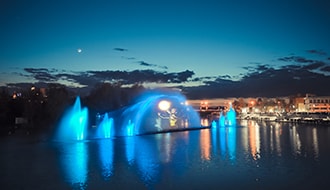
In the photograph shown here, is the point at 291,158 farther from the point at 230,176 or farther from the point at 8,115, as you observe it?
the point at 8,115

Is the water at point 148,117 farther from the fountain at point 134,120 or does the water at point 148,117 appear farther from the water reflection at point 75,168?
the water reflection at point 75,168

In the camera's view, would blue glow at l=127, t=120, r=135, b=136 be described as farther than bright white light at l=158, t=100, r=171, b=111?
No

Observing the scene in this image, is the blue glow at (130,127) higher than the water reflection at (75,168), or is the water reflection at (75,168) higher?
the blue glow at (130,127)

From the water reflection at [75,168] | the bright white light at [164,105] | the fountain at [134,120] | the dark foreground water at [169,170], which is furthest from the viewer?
the bright white light at [164,105]

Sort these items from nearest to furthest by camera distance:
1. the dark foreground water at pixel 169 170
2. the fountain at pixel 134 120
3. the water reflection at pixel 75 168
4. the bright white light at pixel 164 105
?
the dark foreground water at pixel 169 170, the water reflection at pixel 75 168, the fountain at pixel 134 120, the bright white light at pixel 164 105

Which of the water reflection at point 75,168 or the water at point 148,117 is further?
the water at point 148,117

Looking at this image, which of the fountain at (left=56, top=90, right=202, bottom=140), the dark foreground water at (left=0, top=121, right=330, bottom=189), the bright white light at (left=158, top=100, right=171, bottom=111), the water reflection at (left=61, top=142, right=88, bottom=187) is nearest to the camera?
the dark foreground water at (left=0, top=121, right=330, bottom=189)

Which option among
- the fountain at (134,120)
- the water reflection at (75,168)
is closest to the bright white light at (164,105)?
the fountain at (134,120)

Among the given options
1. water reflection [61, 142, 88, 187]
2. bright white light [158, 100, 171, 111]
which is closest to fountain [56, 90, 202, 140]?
bright white light [158, 100, 171, 111]

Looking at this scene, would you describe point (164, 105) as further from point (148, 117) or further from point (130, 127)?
point (130, 127)

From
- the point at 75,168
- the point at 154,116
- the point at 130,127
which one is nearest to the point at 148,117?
the point at 154,116

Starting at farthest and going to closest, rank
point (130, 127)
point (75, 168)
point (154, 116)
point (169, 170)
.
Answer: point (154, 116) → point (130, 127) → point (75, 168) → point (169, 170)

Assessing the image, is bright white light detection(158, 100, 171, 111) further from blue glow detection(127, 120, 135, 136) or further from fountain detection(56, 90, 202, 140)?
blue glow detection(127, 120, 135, 136)

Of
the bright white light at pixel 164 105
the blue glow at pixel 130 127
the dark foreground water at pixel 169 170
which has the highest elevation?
the bright white light at pixel 164 105
